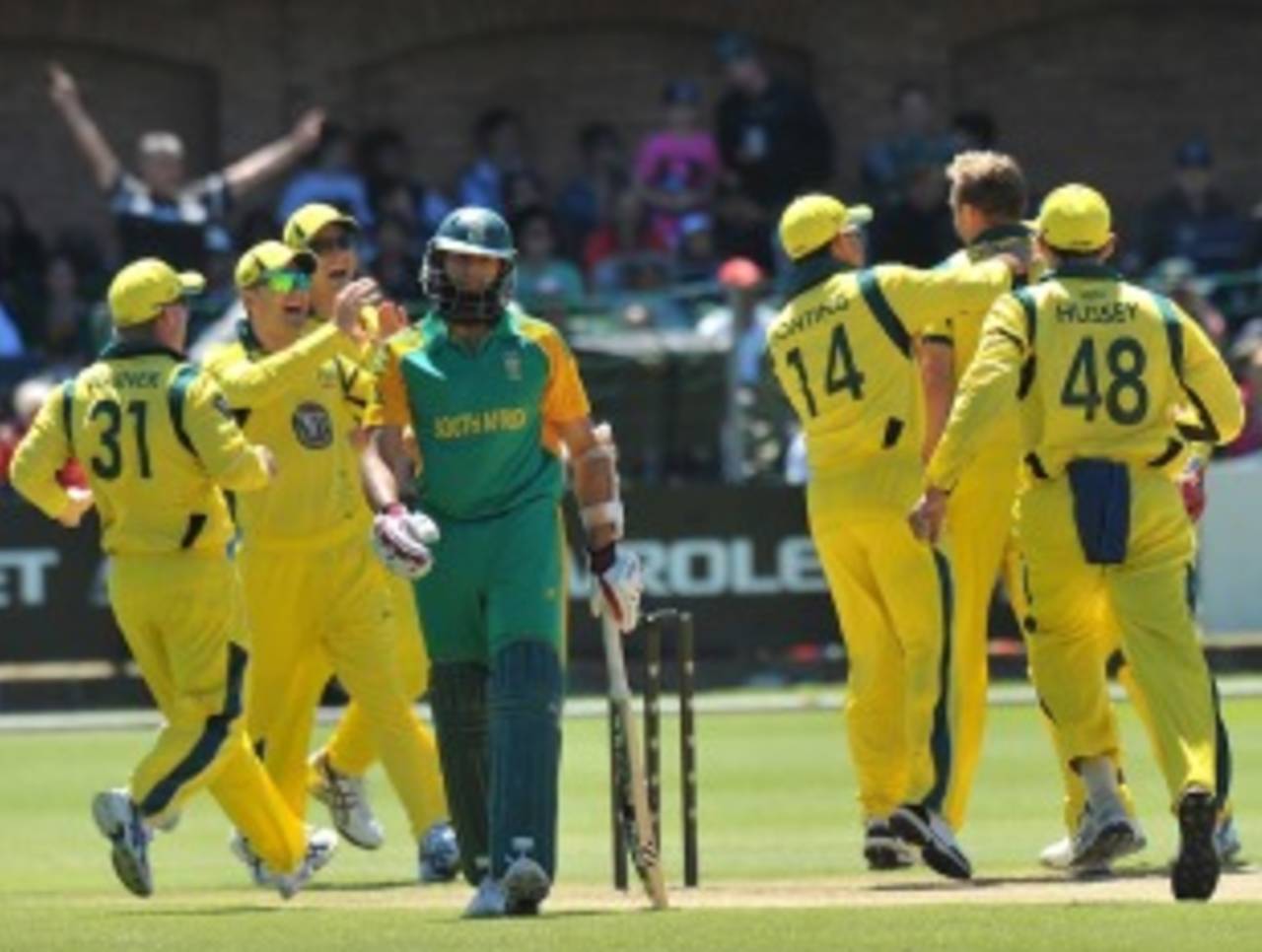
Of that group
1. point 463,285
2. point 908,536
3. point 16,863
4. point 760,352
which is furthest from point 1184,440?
point 760,352

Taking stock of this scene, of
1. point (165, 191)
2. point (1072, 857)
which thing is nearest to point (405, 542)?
point (1072, 857)

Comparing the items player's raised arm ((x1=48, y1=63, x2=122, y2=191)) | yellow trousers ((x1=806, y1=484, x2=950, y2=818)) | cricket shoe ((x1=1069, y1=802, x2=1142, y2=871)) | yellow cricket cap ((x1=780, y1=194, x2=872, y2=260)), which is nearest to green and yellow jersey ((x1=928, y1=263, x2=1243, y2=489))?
yellow trousers ((x1=806, y1=484, x2=950, y2=818))

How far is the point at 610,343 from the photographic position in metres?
29.3

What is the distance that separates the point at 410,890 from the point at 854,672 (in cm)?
176

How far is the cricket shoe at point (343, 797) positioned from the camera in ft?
63.3

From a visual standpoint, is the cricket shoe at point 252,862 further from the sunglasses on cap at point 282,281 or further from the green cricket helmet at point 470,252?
the green cricket helmet at point 470,252

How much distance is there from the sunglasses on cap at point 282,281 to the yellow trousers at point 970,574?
96.1 inches

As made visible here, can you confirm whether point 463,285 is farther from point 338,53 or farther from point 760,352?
point 338,53

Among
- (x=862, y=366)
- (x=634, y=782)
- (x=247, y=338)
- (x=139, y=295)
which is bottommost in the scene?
(x=634, y=782)

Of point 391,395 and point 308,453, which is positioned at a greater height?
point 391,395

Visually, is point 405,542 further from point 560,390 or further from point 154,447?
point 154,447

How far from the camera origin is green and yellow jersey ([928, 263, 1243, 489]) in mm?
16531

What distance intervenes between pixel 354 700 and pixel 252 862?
0.81 meters

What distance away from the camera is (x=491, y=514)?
623 inches
